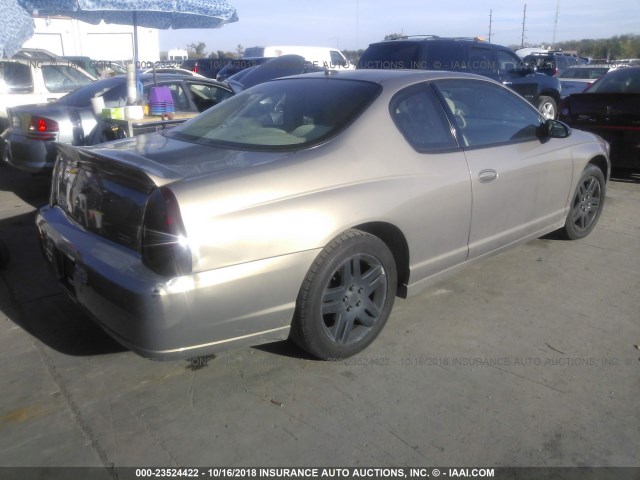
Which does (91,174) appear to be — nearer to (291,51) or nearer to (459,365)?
(459,365)

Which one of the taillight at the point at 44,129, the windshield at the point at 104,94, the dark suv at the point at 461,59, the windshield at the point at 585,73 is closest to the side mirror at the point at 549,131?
the windshield at the point at 104,94

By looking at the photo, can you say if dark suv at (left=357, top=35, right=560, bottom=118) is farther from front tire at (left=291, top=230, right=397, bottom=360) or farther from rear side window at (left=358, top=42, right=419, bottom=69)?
front tire at (left=291, top=230, right=397, bottom=360)

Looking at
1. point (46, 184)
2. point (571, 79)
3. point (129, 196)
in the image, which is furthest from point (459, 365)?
point (571, 79)

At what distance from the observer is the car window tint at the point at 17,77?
28.7 feet

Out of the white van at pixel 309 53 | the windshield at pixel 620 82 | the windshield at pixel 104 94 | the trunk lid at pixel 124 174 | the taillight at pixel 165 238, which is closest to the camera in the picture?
the taillight at pixel 165 238

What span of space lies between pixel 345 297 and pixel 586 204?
119 inches

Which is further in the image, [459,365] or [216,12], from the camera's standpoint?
[216,12]

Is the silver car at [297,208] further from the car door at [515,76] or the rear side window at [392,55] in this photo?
the car door at [515,76]

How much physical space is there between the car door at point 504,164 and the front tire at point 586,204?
1.36 ft

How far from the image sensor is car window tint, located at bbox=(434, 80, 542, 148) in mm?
3703

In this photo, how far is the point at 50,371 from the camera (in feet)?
9.86

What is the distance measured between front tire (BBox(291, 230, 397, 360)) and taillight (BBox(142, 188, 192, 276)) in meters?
0.65

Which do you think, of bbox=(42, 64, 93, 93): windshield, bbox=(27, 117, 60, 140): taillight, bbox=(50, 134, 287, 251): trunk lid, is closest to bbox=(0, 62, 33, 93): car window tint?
bbox=(42, 64, 93, 93): windshield

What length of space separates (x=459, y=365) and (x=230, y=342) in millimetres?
1272
